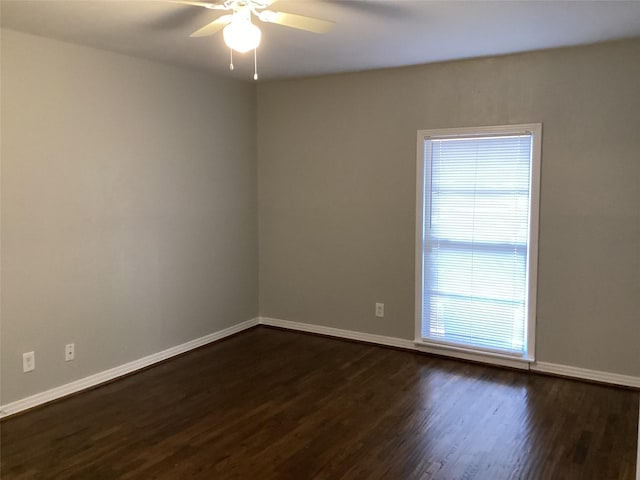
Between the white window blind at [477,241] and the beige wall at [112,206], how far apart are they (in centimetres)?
182

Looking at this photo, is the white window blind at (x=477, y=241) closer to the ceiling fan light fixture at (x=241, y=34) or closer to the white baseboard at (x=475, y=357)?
the white baseboard at (x=475, y=357)

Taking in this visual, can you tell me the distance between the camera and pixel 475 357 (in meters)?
4.16

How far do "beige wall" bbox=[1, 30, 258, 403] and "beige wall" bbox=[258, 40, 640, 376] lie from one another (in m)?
0.51

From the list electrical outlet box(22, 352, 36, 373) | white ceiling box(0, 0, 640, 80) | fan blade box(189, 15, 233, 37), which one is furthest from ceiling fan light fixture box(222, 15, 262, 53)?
electrical outlet box(22, 352, 36, 373)

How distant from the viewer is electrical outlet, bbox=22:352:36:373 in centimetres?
329

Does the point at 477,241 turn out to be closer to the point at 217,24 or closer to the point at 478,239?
the point at 478,239

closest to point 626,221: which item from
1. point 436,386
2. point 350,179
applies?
point 436,386

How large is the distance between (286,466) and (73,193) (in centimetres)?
225

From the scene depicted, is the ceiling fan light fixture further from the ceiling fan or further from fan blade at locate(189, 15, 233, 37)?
fan blade at locate(189, 15, 233, 37)

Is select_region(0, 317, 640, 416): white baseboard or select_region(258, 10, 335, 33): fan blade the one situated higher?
select_region(258, 10, 335, 33): fan blade

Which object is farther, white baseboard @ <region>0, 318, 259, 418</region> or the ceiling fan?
white baseboard @ <region>0, 318, 259, 418</region>

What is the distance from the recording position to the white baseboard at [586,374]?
360 centimetres

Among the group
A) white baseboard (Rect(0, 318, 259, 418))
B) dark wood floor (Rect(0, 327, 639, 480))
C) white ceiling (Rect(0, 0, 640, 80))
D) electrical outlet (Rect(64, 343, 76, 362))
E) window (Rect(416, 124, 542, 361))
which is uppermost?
white ceiling (Rect(0, 0, 640, 80))

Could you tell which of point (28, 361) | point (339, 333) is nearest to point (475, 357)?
point (339, 333)
